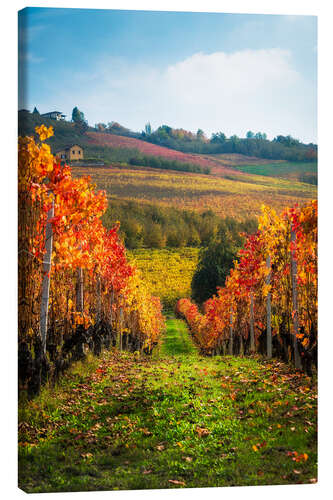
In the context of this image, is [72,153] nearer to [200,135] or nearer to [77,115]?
[77,115]

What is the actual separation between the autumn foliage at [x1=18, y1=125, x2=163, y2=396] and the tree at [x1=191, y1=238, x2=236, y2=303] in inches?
21.0

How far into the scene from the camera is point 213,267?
226 inches

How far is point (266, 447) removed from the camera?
4.83 metres

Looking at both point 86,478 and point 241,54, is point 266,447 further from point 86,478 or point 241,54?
point 241,54

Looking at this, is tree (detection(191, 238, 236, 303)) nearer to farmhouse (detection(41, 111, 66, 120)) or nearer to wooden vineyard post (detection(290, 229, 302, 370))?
wooden vineyard post (detection(290, 229, 302, 370))

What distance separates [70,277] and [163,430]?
1.83 m

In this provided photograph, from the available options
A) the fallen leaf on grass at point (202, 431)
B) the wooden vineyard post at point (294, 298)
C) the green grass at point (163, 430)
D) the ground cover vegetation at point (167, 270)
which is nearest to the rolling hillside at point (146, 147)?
the ground cover vegetation at point (167, 270)

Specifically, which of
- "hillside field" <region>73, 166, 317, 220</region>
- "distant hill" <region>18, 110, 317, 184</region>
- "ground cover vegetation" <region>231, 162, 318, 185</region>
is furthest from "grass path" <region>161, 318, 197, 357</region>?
"ground cover vegetation" <region>231, 162, 318, 185</region>

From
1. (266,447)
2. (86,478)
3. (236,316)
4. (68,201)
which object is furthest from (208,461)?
(68,201)

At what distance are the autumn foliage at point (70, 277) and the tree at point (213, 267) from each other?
1.75 feet

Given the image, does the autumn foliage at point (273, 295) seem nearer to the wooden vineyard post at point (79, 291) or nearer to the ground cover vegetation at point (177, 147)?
the ground cover vegetation at point (177, 147)

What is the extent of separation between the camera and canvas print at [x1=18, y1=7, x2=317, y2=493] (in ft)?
15.6

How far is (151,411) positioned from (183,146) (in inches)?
111

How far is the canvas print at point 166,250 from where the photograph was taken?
15.6 ft
